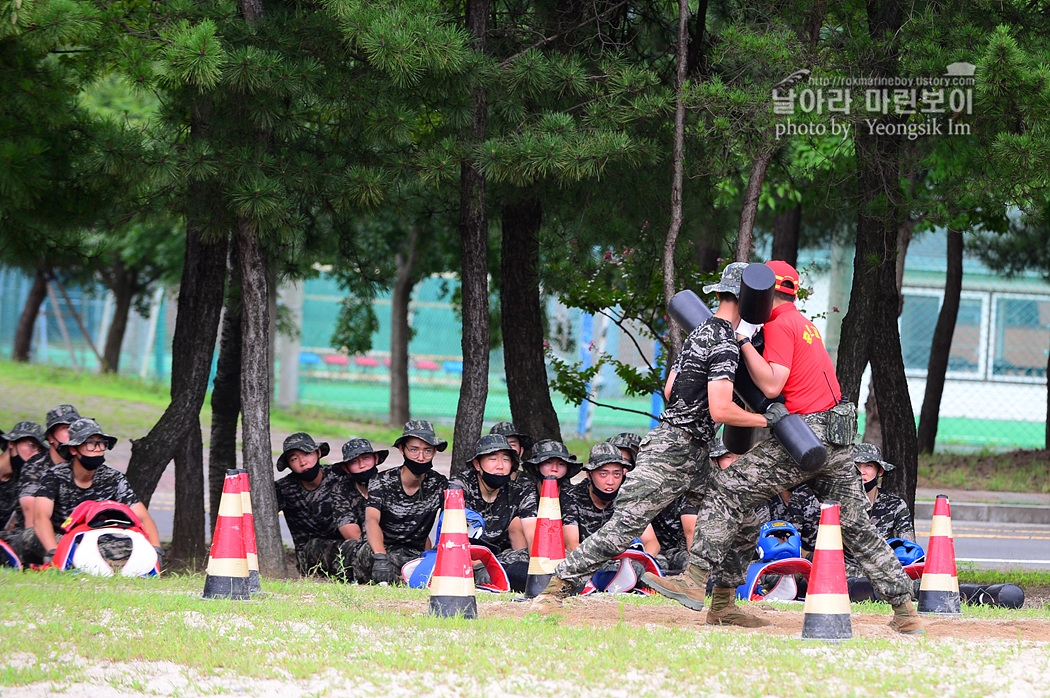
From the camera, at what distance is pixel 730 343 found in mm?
5273

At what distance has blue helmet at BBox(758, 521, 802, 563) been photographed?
7.72 meters

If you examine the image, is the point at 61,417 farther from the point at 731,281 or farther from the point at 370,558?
the point at 731,281

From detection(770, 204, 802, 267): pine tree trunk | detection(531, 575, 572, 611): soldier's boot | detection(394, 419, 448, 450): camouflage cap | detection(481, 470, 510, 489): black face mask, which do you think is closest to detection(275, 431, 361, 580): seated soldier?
detection(394, 419, 448, 450): camouflage cap

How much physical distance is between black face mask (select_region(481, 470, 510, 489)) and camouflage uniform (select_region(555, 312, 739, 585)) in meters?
2.63

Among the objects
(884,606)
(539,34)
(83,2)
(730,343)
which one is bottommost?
(884,606)

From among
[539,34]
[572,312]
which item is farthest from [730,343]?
[572,312]

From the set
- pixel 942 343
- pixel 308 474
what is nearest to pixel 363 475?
pixel 308 474

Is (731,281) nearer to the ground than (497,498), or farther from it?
farther from it

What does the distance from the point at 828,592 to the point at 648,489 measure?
3.12 ft

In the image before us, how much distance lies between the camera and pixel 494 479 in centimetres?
820

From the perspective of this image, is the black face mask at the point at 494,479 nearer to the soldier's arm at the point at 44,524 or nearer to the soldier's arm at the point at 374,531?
the soldier's arm at the point at 374,531

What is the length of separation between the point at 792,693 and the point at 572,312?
18.2 m

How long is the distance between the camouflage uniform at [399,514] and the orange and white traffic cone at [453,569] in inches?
112

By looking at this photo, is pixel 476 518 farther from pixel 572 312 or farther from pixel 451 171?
pixel 572 312
